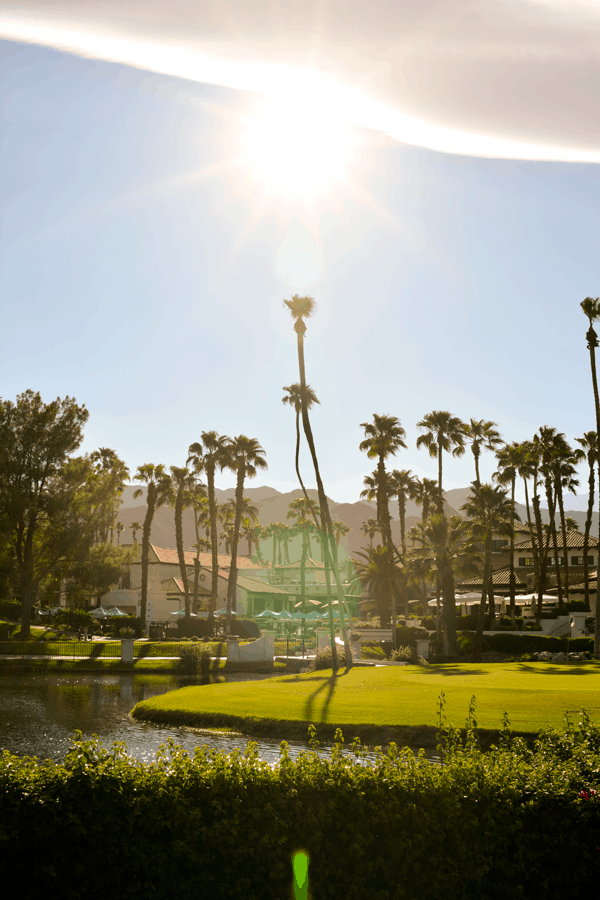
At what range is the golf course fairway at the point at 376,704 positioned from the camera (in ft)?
69.6

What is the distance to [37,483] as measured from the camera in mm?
55625

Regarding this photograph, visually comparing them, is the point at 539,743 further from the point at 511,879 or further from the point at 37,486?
the point at 37,486

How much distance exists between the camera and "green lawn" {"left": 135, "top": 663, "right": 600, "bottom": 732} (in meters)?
21.9

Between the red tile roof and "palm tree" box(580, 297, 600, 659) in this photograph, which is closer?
"palm tree" box(580, 297, 600, 659)

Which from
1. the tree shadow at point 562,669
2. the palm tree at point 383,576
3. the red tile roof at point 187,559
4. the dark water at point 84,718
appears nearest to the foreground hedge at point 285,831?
the dark water at point 84,718

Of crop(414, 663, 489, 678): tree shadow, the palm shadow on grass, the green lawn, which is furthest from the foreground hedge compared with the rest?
crop(414, 663, 489, 678): tree shadow

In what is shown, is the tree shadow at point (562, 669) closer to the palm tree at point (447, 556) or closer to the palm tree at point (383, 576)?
the palm tree at point (447, 556)

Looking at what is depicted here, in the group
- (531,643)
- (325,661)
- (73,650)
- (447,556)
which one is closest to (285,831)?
(325,661)

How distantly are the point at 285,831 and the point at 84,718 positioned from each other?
64.4 ft

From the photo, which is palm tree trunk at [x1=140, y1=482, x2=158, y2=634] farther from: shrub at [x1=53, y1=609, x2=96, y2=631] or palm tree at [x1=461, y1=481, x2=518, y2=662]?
palm tree at [x1=461, y1=481, x2=518, y2=662]

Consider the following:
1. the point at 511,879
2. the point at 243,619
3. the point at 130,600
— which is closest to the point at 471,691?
the point at 511,879

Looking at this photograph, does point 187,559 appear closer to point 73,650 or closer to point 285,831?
point 73,650

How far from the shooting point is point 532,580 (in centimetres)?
8700

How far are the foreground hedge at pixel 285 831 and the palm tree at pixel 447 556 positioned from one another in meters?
47.3
